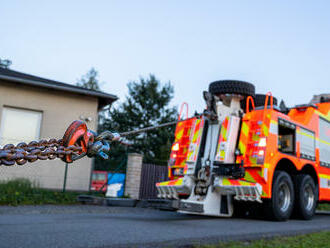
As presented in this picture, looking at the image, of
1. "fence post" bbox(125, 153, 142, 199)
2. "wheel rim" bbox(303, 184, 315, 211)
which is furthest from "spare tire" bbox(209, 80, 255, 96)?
"fence post" bbox(125, 153, 142, 199)

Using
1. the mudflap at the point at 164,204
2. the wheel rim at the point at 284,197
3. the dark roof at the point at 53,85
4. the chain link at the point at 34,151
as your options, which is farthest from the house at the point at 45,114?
the chain link at the point at 34,151

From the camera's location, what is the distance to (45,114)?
506 inches

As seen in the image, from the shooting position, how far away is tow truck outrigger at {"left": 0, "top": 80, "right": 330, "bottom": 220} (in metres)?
7.03

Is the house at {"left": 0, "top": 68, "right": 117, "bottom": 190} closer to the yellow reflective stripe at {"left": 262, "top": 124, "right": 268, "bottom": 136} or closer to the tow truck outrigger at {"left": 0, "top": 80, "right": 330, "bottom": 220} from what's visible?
the tow truck outrigger at {"left": 0, "top": 80, "right": 330, "bottom": 220}

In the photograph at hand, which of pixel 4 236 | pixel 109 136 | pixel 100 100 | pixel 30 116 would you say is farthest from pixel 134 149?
pixel 109 136

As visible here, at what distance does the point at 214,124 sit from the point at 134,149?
20260 millimetres

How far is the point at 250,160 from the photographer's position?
7.14 meters

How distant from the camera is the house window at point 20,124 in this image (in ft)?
40.1

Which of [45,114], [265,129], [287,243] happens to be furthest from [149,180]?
[287,243]

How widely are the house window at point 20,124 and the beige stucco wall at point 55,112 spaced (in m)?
0.20

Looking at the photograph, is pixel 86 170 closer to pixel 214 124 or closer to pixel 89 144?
pixel 214 124

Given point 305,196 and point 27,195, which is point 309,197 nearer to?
point 305,196

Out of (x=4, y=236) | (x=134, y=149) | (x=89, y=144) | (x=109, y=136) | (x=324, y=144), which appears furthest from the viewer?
(x=134, y=149)

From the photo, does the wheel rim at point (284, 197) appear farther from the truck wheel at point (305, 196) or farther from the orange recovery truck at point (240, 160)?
the truck wheel at point (305, 196)
